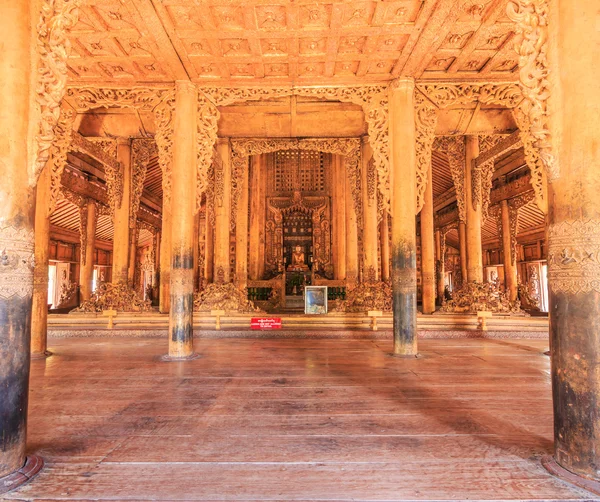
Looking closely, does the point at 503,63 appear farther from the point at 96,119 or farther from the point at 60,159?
the point at 96,119

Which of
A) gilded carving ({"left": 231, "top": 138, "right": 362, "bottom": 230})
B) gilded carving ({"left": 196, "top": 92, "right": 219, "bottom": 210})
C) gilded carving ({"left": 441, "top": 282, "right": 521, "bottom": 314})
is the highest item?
gilded carving ({"left": 231, "top": 138, "right": 362, "bottom": 230})

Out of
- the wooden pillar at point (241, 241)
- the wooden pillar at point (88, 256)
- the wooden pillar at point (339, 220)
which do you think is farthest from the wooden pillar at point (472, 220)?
the wooden pillar at point (88, 256)

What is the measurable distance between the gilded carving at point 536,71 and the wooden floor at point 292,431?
6.62ft

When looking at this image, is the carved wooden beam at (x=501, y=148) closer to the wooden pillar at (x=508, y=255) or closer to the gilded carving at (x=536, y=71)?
the wooden pillar at (x=508, y=255)

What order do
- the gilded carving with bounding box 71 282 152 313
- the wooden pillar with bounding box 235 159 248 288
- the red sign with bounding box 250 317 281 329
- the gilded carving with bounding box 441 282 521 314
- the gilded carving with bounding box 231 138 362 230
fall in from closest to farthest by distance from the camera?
1. the red sign with bounding box 250 317 281 329
2. the gilded carving with bounding box 441 282 521 314
3. the gilded carving with bounding box 71 282 152 313
4. the gilded carving with bounding box 231 138 362 230
5. the wooden pillar with bounding box 235 159 248 288

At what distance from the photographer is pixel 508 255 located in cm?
1477

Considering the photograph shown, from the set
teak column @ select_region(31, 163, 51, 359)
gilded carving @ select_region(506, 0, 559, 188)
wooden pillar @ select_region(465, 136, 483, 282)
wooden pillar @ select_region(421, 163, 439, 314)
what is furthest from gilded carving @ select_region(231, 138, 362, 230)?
gilded carving @ select_region(506, 0, 559, 188)

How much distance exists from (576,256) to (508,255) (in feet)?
46.3

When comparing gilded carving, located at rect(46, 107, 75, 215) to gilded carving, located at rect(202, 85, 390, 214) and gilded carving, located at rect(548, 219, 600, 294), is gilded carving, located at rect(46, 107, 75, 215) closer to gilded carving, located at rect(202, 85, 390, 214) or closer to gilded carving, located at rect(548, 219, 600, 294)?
gilded carving, located at rect(202, 85, 390, 214)

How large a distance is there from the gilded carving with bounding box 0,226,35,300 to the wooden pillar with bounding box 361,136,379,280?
377 inches

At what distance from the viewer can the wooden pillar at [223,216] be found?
11367 millimetres

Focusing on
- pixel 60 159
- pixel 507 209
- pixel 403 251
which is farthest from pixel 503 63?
pixel 507 209

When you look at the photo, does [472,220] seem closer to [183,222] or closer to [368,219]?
[368,219]

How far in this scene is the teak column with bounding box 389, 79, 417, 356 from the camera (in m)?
6.05
